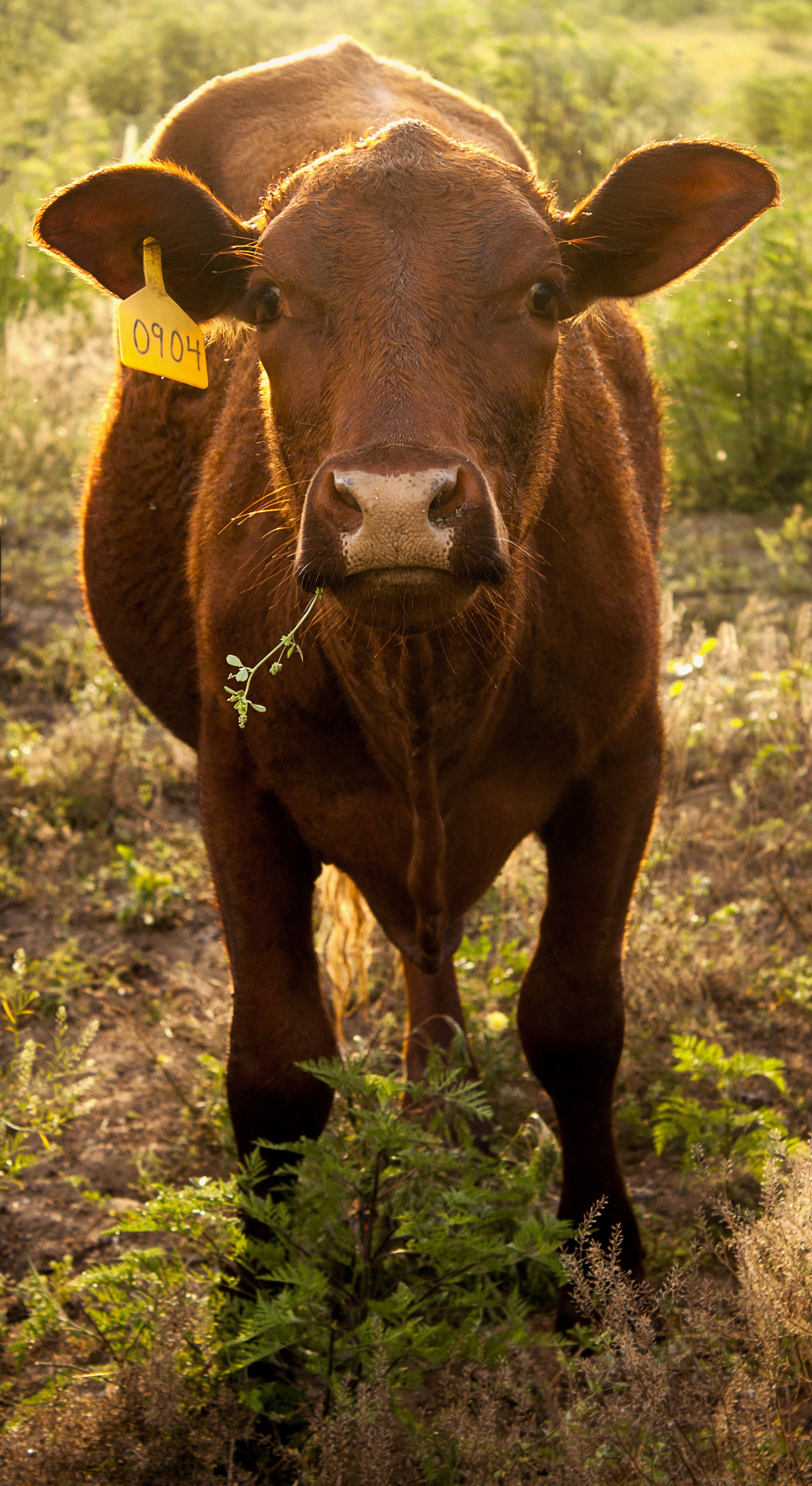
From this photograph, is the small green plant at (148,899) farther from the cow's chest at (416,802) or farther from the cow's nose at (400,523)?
the cow's nose at (400,523)

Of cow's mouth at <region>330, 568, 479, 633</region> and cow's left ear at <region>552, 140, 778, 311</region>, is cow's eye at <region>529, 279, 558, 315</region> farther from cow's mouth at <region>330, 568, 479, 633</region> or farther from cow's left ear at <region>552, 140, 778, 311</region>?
cow's mouth at <region>330, 568, 479, 633</region>

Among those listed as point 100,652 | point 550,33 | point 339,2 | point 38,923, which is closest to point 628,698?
point 38,923

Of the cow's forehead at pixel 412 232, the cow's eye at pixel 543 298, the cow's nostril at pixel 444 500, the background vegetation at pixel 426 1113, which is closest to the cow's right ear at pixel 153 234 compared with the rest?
the cow's forehead at pixel 412 232

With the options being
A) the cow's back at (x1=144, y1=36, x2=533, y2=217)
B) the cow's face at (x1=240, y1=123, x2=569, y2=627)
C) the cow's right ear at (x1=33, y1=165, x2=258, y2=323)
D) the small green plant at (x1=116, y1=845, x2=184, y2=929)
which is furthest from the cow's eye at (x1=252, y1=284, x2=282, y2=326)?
the small green plant at (x1=116, y1=845, x2=184, y2=929)

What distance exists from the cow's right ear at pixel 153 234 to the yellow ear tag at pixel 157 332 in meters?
0.02

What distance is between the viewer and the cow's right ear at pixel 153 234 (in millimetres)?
2781

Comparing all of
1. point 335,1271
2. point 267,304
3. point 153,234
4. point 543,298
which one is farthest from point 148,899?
point 543,298

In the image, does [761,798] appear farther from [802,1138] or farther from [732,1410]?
[732,1410]

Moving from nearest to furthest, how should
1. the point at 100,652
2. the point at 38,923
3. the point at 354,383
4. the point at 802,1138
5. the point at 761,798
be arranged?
1. the point at 354,383
2. the point at 802,1138
3. the point at 38,923
4. the point at 761,798
5. the point at 100,652

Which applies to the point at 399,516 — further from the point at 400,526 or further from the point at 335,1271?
the point at 335,1271

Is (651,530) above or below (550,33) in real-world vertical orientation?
below

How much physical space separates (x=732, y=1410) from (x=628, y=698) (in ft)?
5.00

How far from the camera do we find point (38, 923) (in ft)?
15.9

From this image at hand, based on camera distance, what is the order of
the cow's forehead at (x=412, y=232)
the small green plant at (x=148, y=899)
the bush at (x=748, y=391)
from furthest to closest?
the bush at (x=748, y=391), the small green plant at (x=148, y=899), the cow's forehead at (x=412, y=232)
